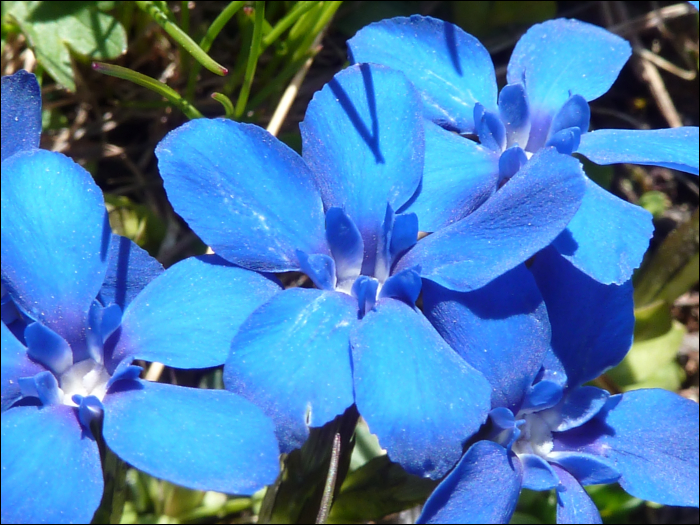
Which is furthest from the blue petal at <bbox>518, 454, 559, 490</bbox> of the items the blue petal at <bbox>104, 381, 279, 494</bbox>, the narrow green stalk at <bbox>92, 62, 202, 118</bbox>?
the narrow green stalk at <bbox>92, 62, 202, 118</bbox>

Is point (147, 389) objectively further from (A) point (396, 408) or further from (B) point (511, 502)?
(B) point (511, 502)

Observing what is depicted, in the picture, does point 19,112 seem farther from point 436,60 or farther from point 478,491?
point 478,491

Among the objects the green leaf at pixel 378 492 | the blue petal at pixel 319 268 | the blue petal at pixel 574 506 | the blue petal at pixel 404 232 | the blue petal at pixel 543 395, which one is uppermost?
the blue petal at pixel 404 232

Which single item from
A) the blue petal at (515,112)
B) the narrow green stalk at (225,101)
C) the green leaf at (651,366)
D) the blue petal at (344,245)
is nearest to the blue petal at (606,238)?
the blue petal at (515,112)

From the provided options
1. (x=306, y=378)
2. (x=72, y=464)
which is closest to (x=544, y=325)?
(x=306, y=378)

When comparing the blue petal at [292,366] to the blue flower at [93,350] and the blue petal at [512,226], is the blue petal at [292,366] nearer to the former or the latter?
the blue flower at [93,350]

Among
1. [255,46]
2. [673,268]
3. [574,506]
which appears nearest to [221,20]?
[255,46]
